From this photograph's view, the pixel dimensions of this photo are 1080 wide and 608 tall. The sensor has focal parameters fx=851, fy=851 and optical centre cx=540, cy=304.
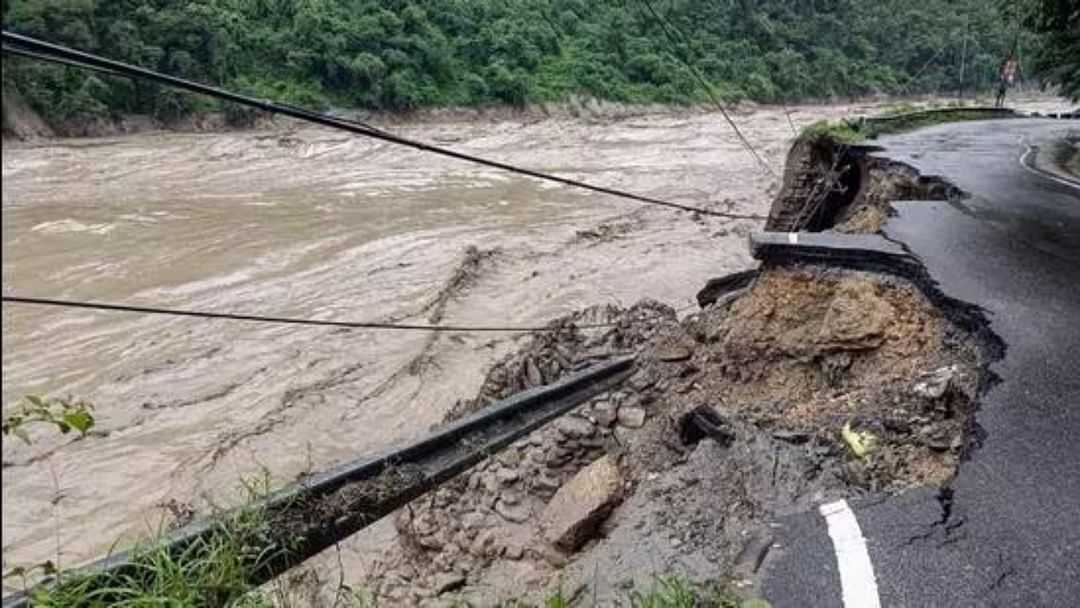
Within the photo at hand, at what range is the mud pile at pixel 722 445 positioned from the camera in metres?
4.41

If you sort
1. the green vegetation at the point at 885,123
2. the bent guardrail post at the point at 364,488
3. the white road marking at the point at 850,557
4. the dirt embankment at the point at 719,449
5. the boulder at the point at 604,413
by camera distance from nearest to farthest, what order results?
1. the white road marking at the point at 850,557
2. the bent guardrail post at the point at 364,488
3. the dirt embankment at the point at 719,449
4. the boulder at the point at 604,413
5. the green vegetation at the point at 885,123

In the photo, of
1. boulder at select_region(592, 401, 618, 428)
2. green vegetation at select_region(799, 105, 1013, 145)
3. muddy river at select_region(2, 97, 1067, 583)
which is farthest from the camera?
green vegetation at select_region(799, 105, 1013, 145)

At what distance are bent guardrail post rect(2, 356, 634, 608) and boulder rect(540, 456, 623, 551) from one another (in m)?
0.57

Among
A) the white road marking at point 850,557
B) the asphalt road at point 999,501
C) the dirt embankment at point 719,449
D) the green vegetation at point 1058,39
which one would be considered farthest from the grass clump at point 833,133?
the white road marking at point 850,557

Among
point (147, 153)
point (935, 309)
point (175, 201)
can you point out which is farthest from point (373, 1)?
point (935, 309)

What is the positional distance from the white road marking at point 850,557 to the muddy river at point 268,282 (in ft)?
9.30

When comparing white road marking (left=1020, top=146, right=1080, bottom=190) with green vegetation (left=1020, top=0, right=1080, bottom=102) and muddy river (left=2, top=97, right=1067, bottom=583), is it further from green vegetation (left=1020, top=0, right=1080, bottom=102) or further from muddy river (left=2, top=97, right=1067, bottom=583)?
muddy river (left=2, top=97, right=1067, bottom=583)

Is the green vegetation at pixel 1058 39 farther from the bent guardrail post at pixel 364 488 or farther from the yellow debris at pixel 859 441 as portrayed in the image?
the bent guardrail post at pixel 364 488

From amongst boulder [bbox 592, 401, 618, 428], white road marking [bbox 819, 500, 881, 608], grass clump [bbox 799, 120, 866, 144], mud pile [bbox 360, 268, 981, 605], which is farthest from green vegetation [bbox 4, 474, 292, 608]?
grass clump [bbox 799, 120, 866, 144]

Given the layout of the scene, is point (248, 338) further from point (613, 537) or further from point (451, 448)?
point (613, 537)

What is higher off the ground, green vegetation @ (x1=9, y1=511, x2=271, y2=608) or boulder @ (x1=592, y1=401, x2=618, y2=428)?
green vegetation @ (x1=9, y1=511, x2=271, y2=608)

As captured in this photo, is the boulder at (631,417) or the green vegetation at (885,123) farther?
the green vegetation at (885,123)

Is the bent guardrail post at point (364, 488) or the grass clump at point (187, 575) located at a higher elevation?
the grass clump at point (187, 575)

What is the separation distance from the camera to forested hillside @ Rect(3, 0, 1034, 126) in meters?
29.4
